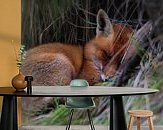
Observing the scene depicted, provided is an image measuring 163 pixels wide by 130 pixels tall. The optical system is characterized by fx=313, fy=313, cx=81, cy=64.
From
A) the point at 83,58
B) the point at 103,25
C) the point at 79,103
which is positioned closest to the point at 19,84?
the point at 79,103

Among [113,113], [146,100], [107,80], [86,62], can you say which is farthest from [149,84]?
[113,113]

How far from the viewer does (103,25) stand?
4672 mm

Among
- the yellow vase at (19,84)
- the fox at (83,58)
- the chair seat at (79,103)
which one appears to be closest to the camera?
the yellow vase at (19,84)

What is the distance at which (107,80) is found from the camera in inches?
183

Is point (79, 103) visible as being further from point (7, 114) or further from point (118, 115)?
point (7, 114)

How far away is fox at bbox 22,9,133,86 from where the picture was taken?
4.64 meters

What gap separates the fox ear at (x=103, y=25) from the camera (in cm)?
465

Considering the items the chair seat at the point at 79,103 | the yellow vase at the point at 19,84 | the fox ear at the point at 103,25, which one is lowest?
the chair seat at the point at 79,103

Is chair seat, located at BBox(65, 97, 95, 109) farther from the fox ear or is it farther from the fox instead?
the fox ear

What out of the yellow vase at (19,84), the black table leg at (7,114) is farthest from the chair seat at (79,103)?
the black table leg at (7,114)

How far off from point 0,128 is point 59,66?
1849 millimetres

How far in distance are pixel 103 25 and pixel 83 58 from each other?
1.89 feet

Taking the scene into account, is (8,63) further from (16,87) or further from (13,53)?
(16,87)

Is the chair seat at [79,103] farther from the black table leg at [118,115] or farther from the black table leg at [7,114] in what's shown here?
the black table leg at [7,114]
